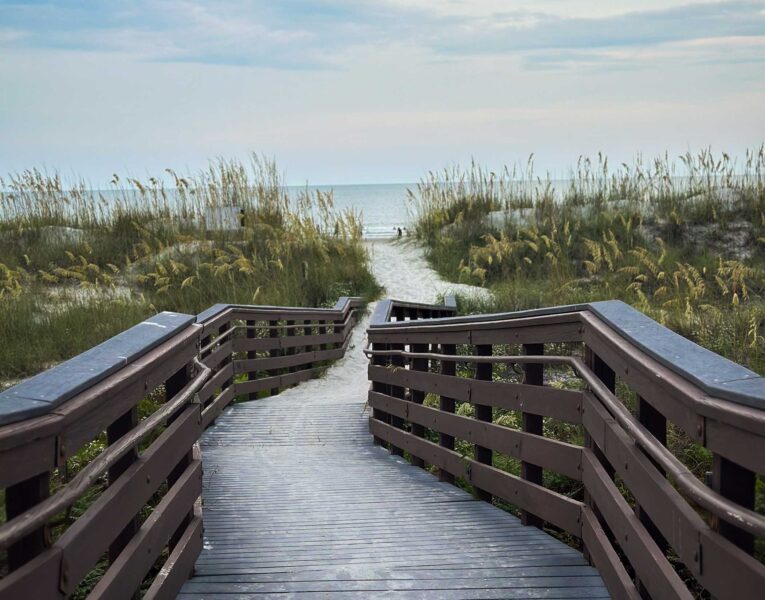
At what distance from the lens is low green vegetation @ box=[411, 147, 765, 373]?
15.3m

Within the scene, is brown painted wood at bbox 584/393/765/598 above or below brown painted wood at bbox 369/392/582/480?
above

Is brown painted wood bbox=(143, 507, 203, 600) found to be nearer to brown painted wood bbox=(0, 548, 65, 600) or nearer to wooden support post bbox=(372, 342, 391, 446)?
brown painted wood bbox=(0, 548, 65, 600)

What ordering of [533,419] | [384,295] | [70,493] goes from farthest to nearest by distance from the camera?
[384,295]
[533,419]
[70,493]

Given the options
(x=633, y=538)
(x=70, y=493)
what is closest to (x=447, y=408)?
(x=633, y=538)

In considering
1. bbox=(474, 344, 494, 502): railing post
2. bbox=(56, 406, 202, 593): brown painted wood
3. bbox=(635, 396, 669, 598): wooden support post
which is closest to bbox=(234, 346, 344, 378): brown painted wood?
bbox=(474, 344, 494, 502): railing post

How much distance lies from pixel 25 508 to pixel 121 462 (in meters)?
0.99

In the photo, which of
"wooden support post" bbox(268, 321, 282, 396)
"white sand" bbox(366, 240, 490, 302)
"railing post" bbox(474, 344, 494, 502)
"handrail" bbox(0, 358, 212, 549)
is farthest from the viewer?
"white sand" bbox(366, 240, 490, 302)

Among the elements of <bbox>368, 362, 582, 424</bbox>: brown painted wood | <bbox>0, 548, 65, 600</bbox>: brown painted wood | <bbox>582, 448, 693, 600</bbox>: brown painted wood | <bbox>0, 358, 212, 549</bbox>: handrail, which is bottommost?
<bbox>582, 448, 693, 600</bbox>: brown painted wood

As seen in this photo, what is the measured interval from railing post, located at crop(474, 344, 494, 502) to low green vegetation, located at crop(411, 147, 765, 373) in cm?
896

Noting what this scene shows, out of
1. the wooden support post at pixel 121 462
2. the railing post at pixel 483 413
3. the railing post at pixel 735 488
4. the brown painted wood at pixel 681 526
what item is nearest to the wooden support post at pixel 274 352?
the railing post at pixel 483 413

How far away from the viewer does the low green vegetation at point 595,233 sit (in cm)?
1531

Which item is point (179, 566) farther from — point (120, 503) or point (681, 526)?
point (681, 526)

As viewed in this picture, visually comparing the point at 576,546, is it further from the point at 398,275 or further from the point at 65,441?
the point at 398,275

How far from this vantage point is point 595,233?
1884 cm
